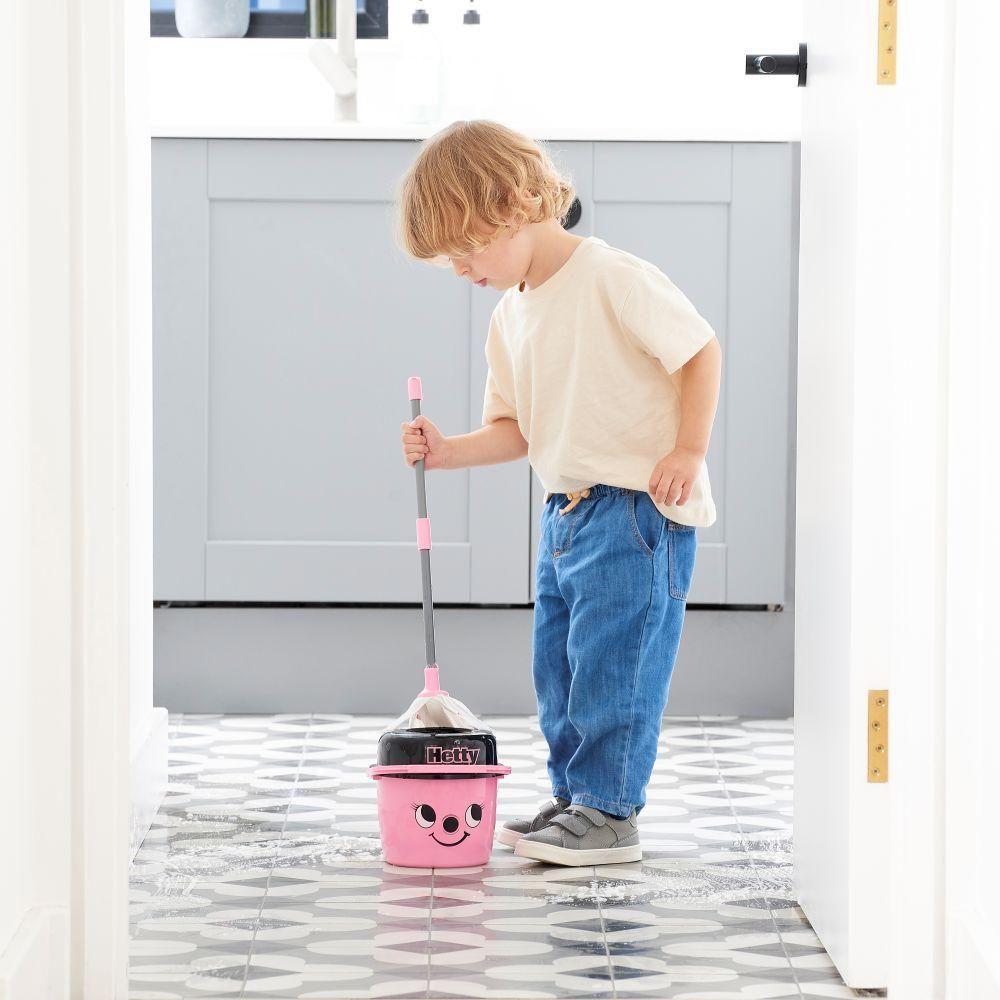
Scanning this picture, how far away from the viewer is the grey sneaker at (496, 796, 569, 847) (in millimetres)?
1658

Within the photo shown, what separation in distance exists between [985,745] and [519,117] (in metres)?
1.86

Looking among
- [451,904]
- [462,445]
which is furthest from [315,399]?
[451,904]

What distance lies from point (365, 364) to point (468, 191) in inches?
29.3

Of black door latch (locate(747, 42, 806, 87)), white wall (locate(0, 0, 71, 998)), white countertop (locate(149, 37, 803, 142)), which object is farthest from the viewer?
white countertop (locate(149, 37, 803, 142))

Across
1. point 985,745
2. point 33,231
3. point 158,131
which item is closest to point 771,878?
point 985,745

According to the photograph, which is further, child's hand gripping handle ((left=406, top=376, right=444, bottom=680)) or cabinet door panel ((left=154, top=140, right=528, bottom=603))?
cabinet door panel ((left=154, top=140, right=528, bottom=603))

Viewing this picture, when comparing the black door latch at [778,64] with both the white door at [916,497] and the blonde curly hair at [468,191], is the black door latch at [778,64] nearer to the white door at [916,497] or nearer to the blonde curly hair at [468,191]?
the white door at [916,497]

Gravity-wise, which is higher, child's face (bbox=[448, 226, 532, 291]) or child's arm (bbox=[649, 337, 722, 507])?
child's face (bbox=[448, 226, 532, 291])

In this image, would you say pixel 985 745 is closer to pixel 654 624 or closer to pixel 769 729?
pixel 654 624

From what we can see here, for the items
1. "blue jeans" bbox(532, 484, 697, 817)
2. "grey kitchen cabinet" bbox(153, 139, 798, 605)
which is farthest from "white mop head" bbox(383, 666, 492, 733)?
"grey kitchen cabinet" bbox(153, 139, 798, 605)

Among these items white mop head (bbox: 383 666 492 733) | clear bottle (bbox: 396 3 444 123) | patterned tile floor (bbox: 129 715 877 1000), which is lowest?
patterned tile floor (bbox: 129 715 877 1000)

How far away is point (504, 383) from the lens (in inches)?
69.5

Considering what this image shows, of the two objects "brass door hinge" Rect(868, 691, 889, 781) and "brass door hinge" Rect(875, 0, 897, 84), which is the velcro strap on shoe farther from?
"brass door hinge" Rect(875, 0, 897, 84)

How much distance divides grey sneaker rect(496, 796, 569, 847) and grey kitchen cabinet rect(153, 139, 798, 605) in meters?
0.65
